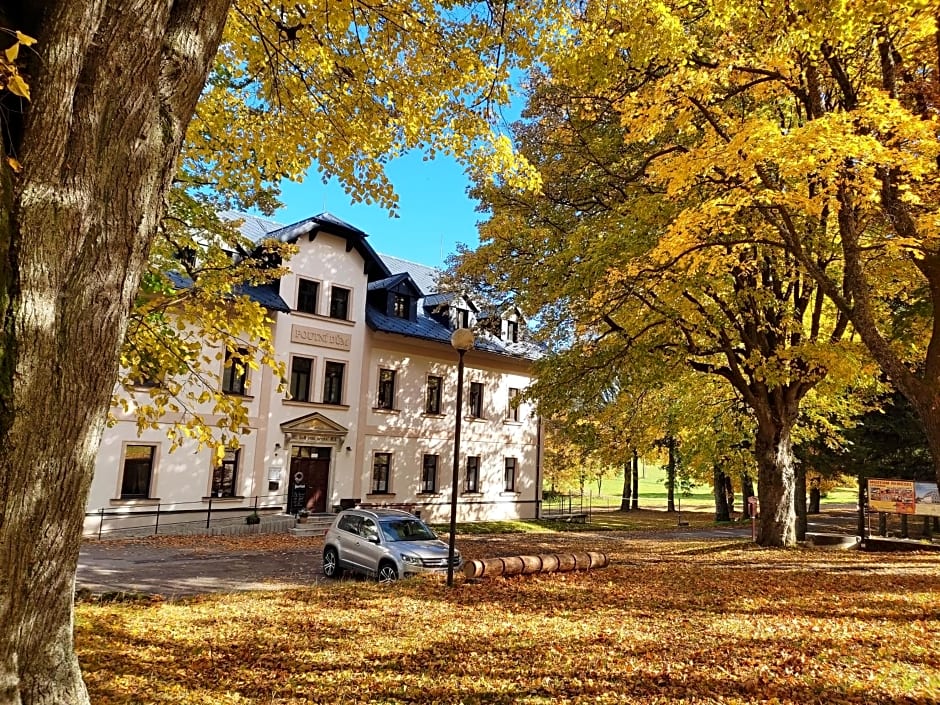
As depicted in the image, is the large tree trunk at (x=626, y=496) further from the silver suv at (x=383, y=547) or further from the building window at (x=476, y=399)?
the silver suv at (x=383, y=547)

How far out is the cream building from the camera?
2153cm

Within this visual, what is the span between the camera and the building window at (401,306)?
28.7 meters

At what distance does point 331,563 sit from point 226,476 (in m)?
10.9

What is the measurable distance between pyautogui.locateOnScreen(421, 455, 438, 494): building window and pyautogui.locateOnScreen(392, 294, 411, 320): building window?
22.2 feet

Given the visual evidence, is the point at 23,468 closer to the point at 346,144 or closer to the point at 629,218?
the point at 346,144

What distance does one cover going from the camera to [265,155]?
8.20 metres

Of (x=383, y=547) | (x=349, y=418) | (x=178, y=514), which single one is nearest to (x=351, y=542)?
(x=383, y=547)

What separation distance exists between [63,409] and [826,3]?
8.41m

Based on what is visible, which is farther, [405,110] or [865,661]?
[405,110]

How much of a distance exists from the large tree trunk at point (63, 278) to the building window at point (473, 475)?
1087 inches

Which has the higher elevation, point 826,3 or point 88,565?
point 826,3

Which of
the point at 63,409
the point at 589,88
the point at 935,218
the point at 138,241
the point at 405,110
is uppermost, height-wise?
the point at 589,88

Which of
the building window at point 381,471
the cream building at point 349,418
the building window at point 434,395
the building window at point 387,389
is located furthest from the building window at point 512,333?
the building window at point 381,471

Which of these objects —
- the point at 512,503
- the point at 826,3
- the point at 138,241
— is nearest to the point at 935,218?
the point at 826,3
